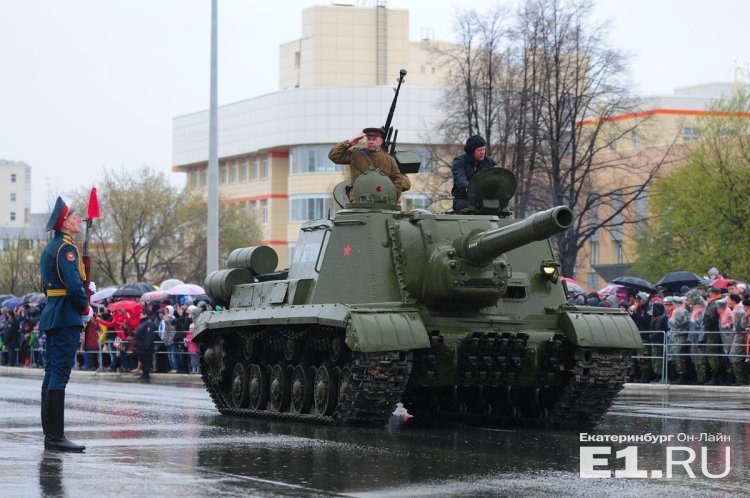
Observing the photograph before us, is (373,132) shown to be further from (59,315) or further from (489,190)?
(59,315)

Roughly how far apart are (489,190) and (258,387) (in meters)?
3.93

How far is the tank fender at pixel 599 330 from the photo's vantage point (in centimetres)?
1634

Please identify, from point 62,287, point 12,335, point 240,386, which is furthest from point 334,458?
point 12,335

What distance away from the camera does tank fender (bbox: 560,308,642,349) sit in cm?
1634

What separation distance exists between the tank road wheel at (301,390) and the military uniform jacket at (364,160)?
104 inches

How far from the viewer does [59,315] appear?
43.2ft

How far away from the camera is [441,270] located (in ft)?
54.0

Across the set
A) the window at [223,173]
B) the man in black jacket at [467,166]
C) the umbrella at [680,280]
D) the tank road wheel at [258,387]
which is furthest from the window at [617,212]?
the window at [223,173]

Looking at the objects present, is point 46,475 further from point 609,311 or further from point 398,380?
point 609,311

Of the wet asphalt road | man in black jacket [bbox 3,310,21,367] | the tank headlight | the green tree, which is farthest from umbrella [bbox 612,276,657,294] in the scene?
man in black jacket [bbox 3,310,21,367]

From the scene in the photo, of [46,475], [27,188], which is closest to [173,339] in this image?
[46,475]

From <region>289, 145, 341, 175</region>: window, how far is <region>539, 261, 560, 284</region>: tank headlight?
76043mm

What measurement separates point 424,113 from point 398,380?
76.4m

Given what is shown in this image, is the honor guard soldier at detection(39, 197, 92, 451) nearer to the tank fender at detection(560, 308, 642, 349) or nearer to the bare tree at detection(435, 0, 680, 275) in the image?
the tank fender at detection(560, 308, 642, 349)
